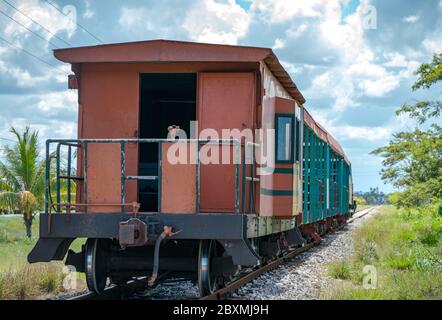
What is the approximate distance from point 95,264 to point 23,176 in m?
13.0

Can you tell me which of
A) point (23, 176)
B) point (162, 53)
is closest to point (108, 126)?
point (162, 53)

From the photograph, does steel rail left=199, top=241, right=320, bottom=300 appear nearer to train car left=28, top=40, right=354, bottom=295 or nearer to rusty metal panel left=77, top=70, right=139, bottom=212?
train car left=28, top=40, right=354, bottom=295

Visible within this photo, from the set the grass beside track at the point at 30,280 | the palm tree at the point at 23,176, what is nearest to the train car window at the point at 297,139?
the grass beside track at the point at 30,280

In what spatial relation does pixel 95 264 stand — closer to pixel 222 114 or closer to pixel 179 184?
pixel 179 184

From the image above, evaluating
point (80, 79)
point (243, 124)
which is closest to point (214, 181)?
point (243, 124)

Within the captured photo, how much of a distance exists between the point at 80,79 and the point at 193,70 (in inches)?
67.5

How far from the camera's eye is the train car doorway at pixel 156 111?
10656 mm

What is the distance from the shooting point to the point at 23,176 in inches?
850

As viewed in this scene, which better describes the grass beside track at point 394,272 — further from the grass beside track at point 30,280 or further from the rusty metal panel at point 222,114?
the grass beside track at point 30,280

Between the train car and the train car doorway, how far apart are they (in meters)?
0.09

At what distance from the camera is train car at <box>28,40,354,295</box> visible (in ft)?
28.7

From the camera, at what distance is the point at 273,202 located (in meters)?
10.5

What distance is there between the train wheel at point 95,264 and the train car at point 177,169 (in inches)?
0.6
